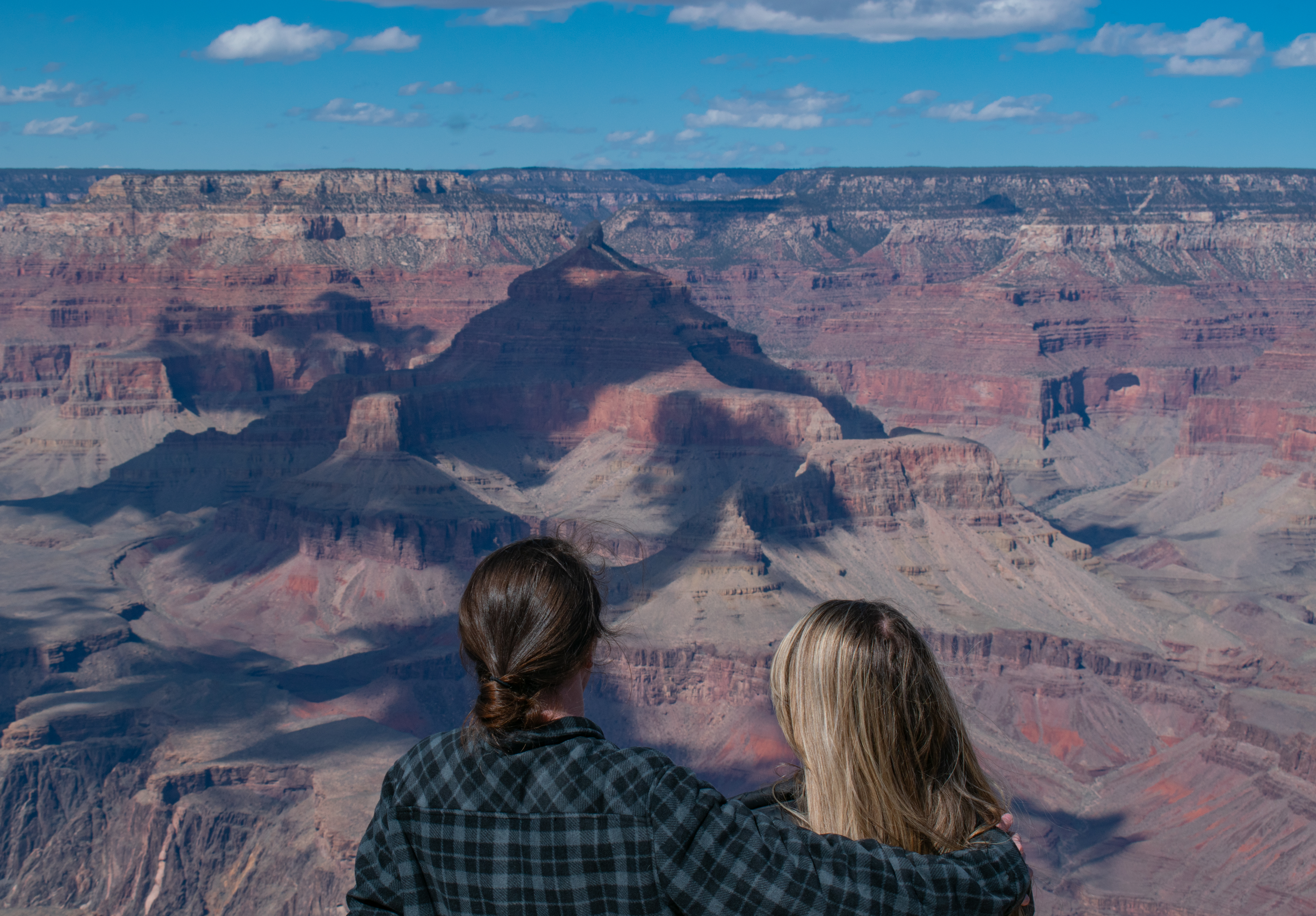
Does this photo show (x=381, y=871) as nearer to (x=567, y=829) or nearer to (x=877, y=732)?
(x=567, y=829)

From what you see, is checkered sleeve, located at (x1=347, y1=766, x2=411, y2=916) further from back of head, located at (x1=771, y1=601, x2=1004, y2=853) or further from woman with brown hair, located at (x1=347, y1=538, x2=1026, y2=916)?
back of head, located at (x1=771, y1=601, x2=1004, y2=853)

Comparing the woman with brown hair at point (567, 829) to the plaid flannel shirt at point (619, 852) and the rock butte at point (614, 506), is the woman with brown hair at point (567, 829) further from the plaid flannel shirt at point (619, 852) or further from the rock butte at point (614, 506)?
the rock butte at point (614, 506)

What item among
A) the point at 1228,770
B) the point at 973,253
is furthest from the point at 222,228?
the point at 1228,770

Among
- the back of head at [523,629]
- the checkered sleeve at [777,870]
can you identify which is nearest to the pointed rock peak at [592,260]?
the back of head at [523,629]

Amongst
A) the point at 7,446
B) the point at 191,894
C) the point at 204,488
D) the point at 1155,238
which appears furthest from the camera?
the point at 1155,238

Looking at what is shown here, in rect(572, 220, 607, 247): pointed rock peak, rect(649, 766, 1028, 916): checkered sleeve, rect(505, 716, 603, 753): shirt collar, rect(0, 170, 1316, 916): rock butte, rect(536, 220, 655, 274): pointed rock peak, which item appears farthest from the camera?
rect(572, 220, 607, 247): pointed rock peak

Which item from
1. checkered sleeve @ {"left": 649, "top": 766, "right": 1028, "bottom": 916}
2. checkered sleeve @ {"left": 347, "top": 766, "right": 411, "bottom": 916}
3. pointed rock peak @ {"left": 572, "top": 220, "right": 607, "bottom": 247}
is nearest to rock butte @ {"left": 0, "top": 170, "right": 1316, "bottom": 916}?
pointed rock peak @ {"left": 572, "top": 220, "right": 607, "bottom": 247}

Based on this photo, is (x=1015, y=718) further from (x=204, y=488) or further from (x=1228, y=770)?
(x=204, y=488)
